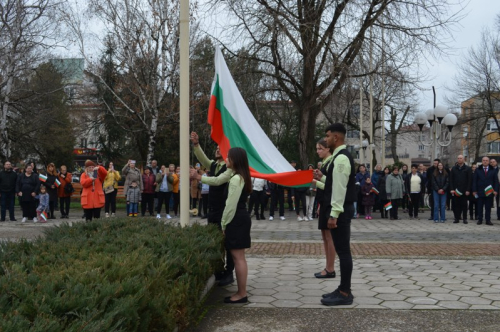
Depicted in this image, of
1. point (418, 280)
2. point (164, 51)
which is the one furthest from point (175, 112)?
point (418, 280)

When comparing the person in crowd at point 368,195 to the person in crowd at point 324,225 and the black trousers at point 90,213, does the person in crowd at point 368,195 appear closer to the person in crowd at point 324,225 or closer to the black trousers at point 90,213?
the black trousers at point 90,213

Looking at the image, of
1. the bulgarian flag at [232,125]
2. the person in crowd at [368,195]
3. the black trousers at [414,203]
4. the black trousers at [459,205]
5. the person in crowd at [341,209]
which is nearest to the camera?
the person in crowd at [341,209]

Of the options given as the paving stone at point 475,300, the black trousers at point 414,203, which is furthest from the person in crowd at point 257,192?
the paving stone at point 475,300

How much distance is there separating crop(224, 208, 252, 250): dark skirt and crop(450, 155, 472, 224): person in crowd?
39.9 feet

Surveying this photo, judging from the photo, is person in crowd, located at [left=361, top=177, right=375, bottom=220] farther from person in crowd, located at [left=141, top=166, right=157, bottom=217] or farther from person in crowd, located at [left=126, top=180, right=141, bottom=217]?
person in crowd, located at [left=126, top=180, right=141, bottom=217]

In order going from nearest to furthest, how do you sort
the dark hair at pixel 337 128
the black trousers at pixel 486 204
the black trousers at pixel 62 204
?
1. the dark hair at pixel 337 128
2. the black trousers at pixel 486 204
3. the black trousers at pixel 62 204

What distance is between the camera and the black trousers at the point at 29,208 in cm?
1692

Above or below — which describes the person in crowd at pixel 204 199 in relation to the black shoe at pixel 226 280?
above

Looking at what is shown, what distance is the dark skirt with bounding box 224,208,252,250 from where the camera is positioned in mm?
5754

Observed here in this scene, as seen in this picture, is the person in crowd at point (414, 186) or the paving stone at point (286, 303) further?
the person in crowd at point (414, 186)

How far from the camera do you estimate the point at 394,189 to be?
17.5m

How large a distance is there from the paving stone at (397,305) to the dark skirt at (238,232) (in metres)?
1.79

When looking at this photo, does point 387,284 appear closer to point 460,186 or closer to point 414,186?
point 460,186

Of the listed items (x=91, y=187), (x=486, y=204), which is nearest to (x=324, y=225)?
(x=91, y=187)
